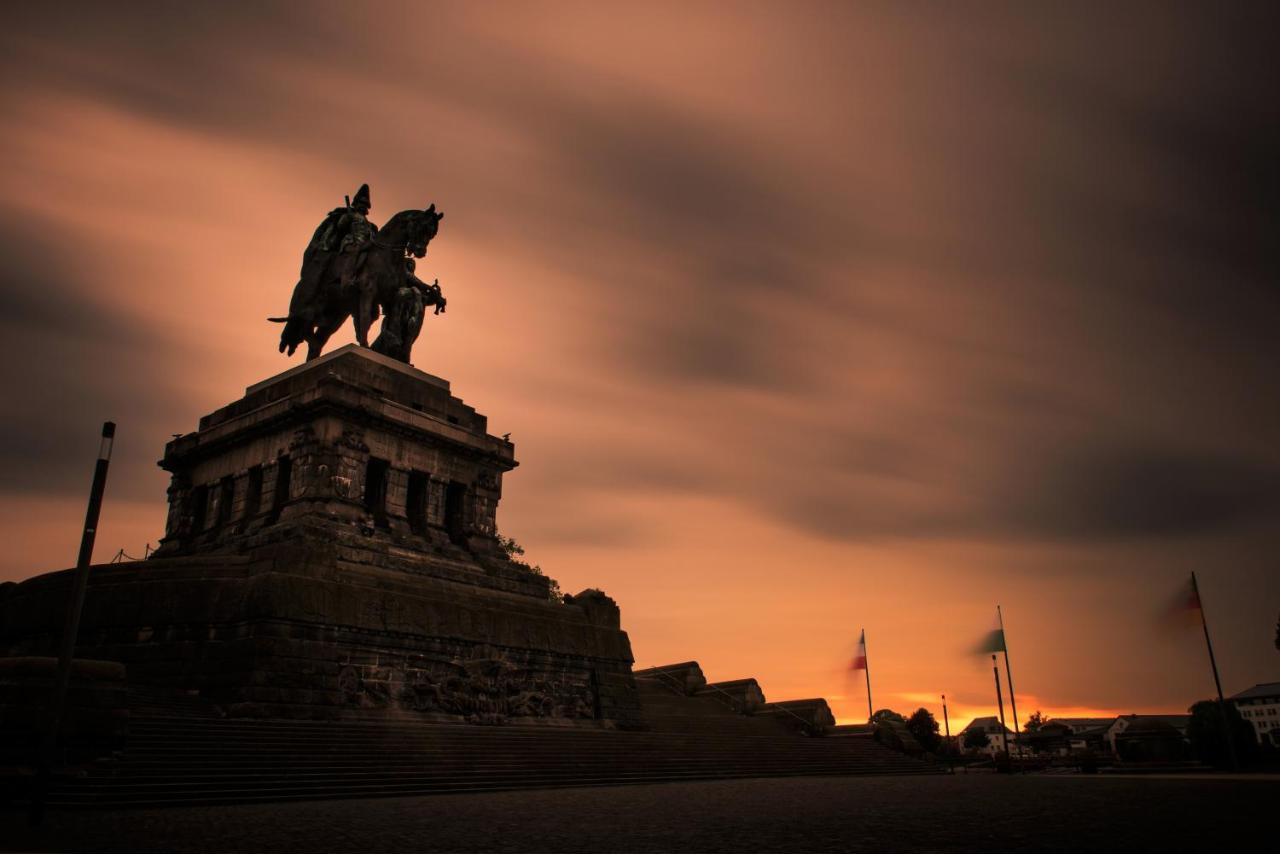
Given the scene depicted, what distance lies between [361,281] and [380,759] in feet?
60.3

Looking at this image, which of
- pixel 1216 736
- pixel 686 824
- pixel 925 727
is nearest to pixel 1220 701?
pixel 1216 736

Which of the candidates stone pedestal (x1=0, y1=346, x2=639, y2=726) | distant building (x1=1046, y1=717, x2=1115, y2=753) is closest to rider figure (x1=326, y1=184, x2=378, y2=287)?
stone pedestal (x1=0, y1=346, x2=639, y2=726)

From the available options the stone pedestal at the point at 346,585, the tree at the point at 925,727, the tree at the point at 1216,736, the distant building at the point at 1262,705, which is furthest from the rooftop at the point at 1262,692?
the stone pedestal at the point at 346,585

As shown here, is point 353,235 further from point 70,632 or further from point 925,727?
point 925,727

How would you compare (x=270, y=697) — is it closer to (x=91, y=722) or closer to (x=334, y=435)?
(x=91, y=722)

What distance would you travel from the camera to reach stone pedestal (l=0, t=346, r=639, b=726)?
18.3 meters

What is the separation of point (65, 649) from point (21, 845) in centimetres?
218

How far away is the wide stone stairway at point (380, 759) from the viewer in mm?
12000

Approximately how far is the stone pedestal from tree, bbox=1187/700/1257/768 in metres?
18.3

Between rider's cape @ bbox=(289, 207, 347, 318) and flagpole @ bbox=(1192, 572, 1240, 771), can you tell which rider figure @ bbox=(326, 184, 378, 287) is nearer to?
rider's cape @ bbox=(289, 207, 347, 318)

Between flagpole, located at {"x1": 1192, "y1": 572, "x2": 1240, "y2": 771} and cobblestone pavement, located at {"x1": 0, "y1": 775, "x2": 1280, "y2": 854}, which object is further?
flagpole, located at {"x1": 1192, "y1": 572, "x2": 1240, "y2": 771}

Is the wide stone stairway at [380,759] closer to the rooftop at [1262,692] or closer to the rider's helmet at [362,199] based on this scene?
the rider's helmet at [362,199]

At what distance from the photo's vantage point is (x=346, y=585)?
64.9 ft

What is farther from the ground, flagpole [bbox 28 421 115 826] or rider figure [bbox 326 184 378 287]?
rider figure [bbox 326 184 378 287]
